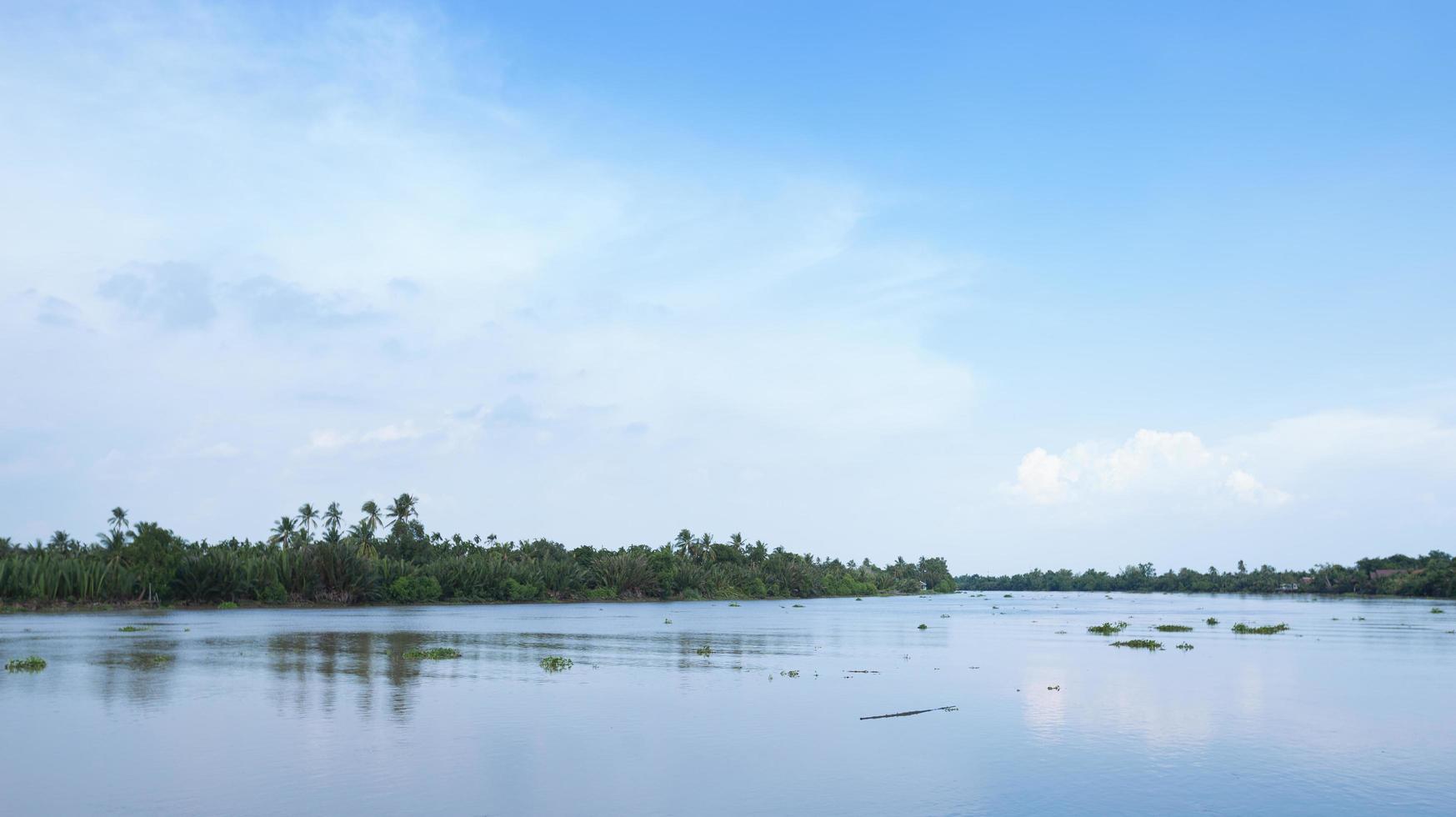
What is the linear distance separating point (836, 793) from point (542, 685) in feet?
55.3

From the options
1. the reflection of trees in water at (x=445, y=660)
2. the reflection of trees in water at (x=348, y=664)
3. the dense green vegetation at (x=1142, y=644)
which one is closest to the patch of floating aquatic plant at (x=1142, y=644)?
the dense green vegetation at (x=1142, y=644)

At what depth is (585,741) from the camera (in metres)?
22.6

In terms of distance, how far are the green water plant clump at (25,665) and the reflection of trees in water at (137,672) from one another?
1.86 meters

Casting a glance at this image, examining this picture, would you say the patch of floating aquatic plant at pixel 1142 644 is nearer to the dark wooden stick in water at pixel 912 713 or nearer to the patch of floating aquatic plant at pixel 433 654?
the dark wooden stick in water at pixel 912 713

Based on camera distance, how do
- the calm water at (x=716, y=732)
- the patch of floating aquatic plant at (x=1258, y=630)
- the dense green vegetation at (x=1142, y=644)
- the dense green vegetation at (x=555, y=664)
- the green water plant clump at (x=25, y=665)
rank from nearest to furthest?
the calm water at (x=716, y=732) < the green water plant clump at (x=25, y=665) < the dense green vegetation at (x=555, y=664) < the dense green vegetation at (x=1142, y=644) < the patch of floating aquatic plant at (x=1258, y=630)

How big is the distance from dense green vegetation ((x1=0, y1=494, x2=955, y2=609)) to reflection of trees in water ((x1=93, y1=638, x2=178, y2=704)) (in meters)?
46.3

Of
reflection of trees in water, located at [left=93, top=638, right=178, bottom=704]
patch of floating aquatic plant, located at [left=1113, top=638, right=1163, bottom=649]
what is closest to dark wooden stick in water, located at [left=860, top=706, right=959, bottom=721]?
reflection of trees in water, located at [left=93, top=638, right=178, bottom=704]

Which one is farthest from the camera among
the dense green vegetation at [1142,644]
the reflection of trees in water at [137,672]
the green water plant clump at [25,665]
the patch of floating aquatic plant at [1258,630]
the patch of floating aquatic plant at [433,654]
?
the patch of floating aquatic plant at [1258,630]

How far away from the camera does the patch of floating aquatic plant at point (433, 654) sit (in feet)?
137

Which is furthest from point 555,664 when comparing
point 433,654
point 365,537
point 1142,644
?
point 365,537

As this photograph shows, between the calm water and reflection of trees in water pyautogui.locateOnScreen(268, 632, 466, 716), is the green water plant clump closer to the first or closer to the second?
the calm water

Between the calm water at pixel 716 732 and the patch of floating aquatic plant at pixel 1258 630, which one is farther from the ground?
the calm water at pixel 716 732

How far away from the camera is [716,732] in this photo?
24172 millimetres

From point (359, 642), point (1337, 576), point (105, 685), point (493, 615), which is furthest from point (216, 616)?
point (1337, 576)
